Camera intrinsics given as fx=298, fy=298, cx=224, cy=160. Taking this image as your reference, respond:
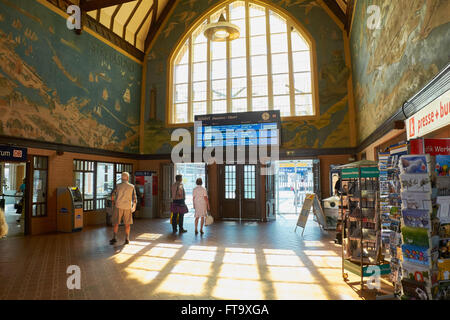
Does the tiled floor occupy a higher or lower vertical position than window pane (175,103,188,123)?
lower

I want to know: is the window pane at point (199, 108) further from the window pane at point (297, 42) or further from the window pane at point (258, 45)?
the window pane at point (297, 42)

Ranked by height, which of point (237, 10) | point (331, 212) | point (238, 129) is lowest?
point (331, 212)

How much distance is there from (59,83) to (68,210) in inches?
147

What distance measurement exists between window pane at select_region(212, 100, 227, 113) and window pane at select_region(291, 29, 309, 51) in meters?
3.42

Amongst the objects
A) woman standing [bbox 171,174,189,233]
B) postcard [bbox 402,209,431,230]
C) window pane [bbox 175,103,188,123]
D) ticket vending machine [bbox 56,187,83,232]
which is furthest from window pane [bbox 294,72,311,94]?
postcard [bbox 402,209,431,230]

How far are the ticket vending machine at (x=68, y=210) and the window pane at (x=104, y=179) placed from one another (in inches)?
69.0

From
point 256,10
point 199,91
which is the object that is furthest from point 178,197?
point 256,10

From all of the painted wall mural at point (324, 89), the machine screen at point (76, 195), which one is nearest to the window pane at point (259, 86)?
the painted wall mural at point (324, 89)

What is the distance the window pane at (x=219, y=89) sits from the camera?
12164 millimetres

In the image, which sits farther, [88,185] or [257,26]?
[257,26]

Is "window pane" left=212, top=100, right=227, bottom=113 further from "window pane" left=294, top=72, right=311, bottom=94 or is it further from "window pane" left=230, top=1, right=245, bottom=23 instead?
"window pane" left=230, top=1, right=245, bottom=23

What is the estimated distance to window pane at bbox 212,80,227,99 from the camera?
12164 millimetres

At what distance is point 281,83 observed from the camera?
11539 mm

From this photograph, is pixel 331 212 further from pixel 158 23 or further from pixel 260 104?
pixel 158 23
